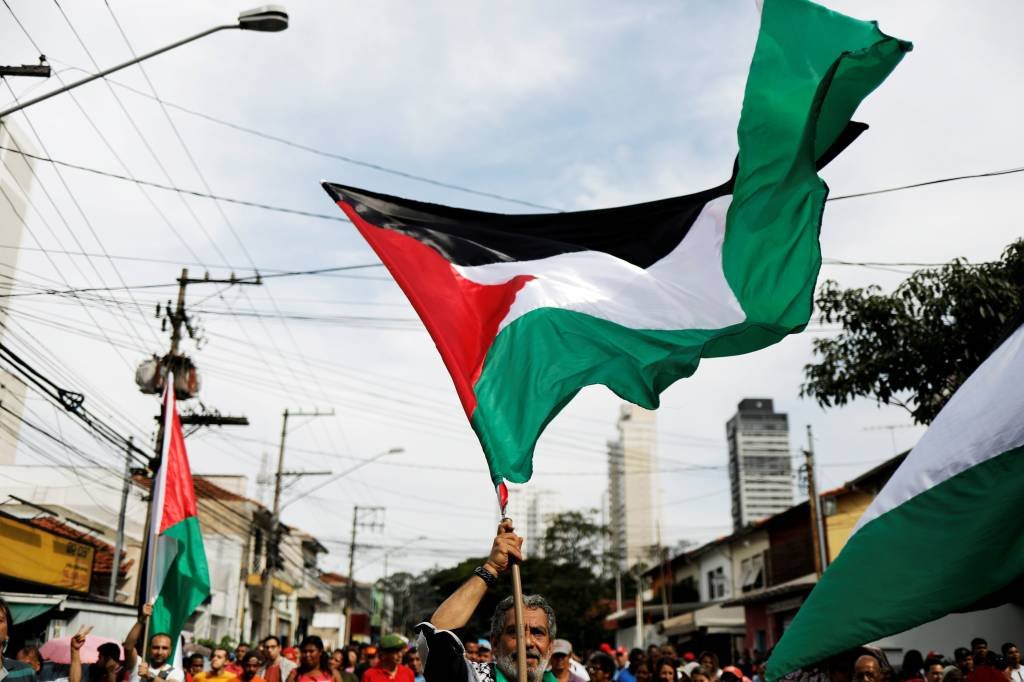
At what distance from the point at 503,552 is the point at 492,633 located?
2.13 ft

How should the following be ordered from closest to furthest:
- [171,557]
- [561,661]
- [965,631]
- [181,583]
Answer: [561,661] → [181,583] → [171,557] → [965,631]

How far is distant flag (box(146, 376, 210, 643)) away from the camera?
10.4 m

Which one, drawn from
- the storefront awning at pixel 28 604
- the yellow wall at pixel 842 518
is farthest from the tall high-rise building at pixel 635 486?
the storefront awning at pixel 28 604

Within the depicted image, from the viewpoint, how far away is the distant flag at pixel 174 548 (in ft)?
34.0

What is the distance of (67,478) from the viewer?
3812 cm

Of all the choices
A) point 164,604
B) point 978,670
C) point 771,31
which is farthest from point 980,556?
point 164,604

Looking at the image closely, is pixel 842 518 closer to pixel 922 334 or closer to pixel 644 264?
pixel 922 334

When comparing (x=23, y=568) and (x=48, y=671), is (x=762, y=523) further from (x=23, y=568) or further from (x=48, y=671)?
(x=48, y=671)

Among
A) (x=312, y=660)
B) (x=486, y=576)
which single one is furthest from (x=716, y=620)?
(x=486, y=576)

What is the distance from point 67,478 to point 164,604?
100 feet

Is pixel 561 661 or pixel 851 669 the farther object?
pixel 561 661

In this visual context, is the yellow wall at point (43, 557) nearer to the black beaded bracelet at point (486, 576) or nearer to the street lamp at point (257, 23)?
the street lamp at point (257, 23)

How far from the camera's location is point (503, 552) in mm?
3670

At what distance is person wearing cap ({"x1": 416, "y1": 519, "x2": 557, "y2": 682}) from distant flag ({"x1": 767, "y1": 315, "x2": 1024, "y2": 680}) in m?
0.93
